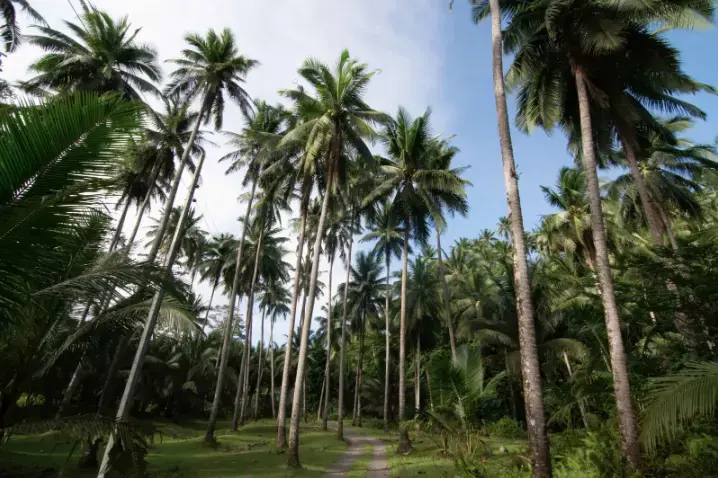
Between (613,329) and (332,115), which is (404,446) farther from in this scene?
(332,115)

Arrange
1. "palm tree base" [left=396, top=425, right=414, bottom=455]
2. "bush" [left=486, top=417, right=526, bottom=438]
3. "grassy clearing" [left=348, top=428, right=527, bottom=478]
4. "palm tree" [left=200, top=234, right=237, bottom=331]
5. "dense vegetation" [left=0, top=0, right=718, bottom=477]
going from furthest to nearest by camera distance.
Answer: "palm tree" [left=200, top=234, right=237, bottom=331] < "bush" [left=486, top=417, right=526, bottom=438] < "palm tree base" [left=396, top=425, right=414, bottom=455] < "grassy clearing" [left=348, top=428, right=527, bottom=478] < "dense vegetation" [left=0, top=0, right=718, bottom=477]

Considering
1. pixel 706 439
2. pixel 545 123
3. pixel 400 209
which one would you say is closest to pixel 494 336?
pixel 400 209

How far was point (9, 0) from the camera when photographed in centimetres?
1459

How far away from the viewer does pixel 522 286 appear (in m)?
9.00

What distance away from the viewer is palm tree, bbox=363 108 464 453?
21734 millimetres

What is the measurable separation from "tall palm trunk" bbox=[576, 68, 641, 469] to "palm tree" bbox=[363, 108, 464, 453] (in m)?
10.4

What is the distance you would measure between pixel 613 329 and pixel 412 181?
14.7 meters

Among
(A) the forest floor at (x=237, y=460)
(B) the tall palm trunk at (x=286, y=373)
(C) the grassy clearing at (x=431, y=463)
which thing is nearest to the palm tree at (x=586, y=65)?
(C) the grassy clearing at (x=431, y=463)

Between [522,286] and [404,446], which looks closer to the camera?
[522,286]

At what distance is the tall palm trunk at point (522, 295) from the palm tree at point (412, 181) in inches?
413

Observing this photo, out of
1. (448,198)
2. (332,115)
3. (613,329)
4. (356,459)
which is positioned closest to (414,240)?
(448,198)

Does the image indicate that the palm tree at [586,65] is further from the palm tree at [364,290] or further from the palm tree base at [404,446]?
the palm tree at [364,290]

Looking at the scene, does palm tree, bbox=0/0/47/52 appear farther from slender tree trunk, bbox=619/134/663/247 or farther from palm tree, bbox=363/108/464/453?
slender tree trunk, bbox=619/134/663/247

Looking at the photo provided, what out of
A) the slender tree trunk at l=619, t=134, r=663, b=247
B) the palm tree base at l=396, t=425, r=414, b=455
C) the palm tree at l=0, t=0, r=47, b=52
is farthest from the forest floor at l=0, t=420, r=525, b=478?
the palm tree at l=0, t=0, r=47, b=52
